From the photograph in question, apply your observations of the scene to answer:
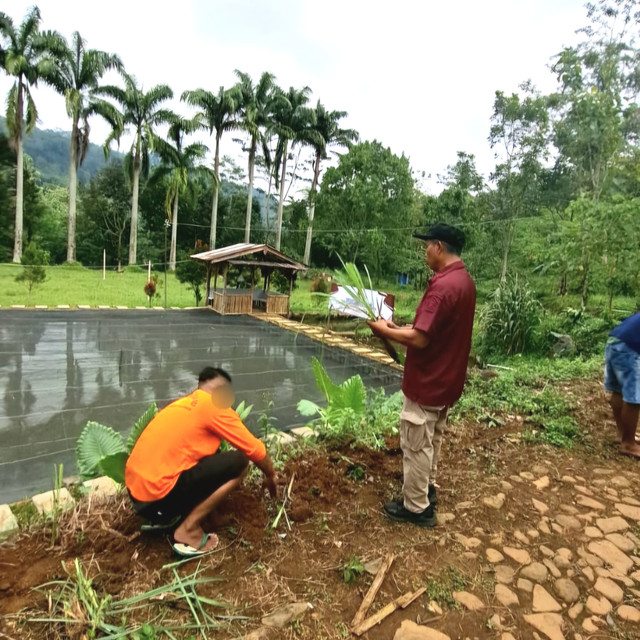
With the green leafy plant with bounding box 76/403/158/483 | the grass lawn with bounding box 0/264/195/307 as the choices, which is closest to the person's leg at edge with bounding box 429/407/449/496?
the green leafy plant with bounding box 76/403/158/483

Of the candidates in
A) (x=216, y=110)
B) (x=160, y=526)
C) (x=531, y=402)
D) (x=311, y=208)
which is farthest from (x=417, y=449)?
(x=216, y=110)

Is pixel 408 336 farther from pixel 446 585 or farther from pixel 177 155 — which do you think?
pixel 177 155

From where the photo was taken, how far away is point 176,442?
184 cm

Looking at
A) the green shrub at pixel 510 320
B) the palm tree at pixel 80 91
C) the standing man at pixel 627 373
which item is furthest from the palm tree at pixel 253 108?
the standing man at pixel 627 373

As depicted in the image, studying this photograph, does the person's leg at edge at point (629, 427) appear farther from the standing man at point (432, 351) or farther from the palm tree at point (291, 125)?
the palm tree at point (291, 125)

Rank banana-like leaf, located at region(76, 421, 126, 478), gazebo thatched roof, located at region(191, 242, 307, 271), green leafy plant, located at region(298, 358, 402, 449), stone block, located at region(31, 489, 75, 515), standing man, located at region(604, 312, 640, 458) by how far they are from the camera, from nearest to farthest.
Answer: stone block, located at region(31, 489, 75, 515), banana-like leaf, located at region(76, 421, 126, 478), standing man, located at region(604, 312, 640, 458), green leafy plant, located at region(298, 358, 402, 449), gazebo thatched roof, located at region(191, 242, 307, 271)

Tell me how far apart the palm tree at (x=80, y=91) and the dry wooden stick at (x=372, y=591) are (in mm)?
23990

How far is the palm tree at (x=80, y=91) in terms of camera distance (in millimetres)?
20922

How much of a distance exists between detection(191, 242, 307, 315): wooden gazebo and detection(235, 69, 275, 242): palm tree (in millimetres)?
10732

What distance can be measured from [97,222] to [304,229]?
13.1 metres

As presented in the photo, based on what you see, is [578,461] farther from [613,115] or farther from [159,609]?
[613,115]

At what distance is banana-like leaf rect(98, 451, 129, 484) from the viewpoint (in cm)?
217

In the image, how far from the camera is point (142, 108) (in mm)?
22906

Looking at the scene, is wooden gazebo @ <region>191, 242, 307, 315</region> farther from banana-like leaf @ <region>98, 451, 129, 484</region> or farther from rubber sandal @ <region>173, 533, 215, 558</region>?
rubber sandal @ <region>173, 533, 215, 558</region>
